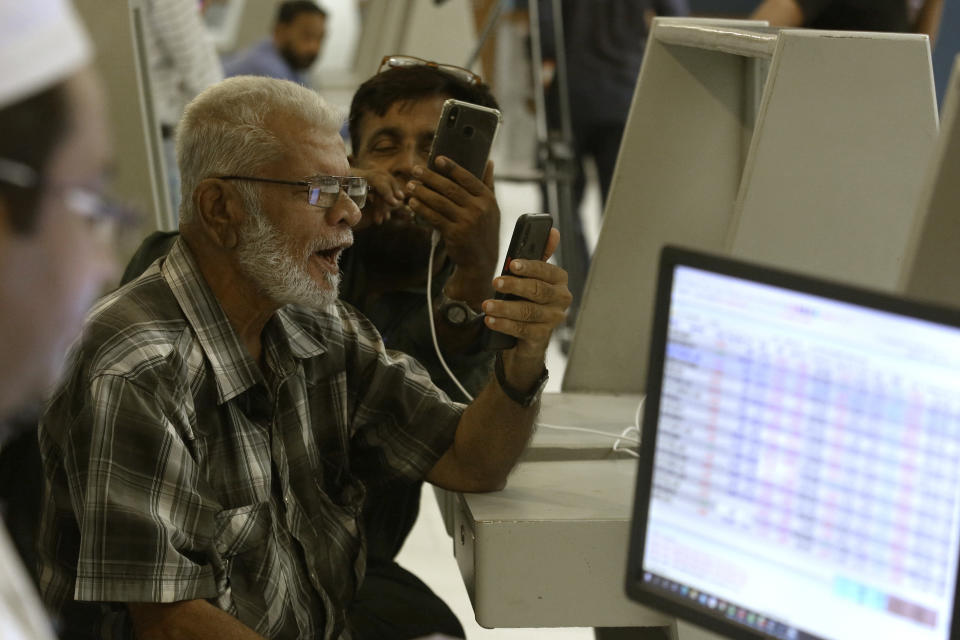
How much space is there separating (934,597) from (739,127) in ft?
3.67

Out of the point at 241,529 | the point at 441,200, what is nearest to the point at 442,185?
the point at 441,200

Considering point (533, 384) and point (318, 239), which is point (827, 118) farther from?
point (318, 239)

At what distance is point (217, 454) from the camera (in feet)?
4.50

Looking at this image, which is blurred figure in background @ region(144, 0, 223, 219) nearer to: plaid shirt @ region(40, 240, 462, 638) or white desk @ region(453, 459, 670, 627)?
plaid shirt @ region(40, 240, 462, 638)

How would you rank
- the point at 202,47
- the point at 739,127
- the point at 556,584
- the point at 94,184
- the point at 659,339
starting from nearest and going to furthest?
1. the point at 94,184
2. the point at 659,339
3. the point at 556,584
4. the point at 739,127
5. the point at 202,47

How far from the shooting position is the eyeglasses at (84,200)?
663 millimetres

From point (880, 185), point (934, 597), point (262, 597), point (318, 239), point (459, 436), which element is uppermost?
point (880, 185)

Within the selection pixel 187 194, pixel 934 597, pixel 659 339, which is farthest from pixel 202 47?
pixel 934 597

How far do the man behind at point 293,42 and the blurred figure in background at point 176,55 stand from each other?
1.62 meters

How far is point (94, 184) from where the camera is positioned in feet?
2.33

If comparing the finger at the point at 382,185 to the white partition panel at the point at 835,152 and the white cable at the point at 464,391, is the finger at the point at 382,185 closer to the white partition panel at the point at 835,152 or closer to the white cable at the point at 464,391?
the white cable at the point at 464,391

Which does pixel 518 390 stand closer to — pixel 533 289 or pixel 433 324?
pixel 533 289

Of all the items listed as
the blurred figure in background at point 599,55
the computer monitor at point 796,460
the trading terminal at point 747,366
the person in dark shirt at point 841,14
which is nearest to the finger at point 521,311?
the trading terminal at point 747,366

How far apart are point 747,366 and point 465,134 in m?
0.87
